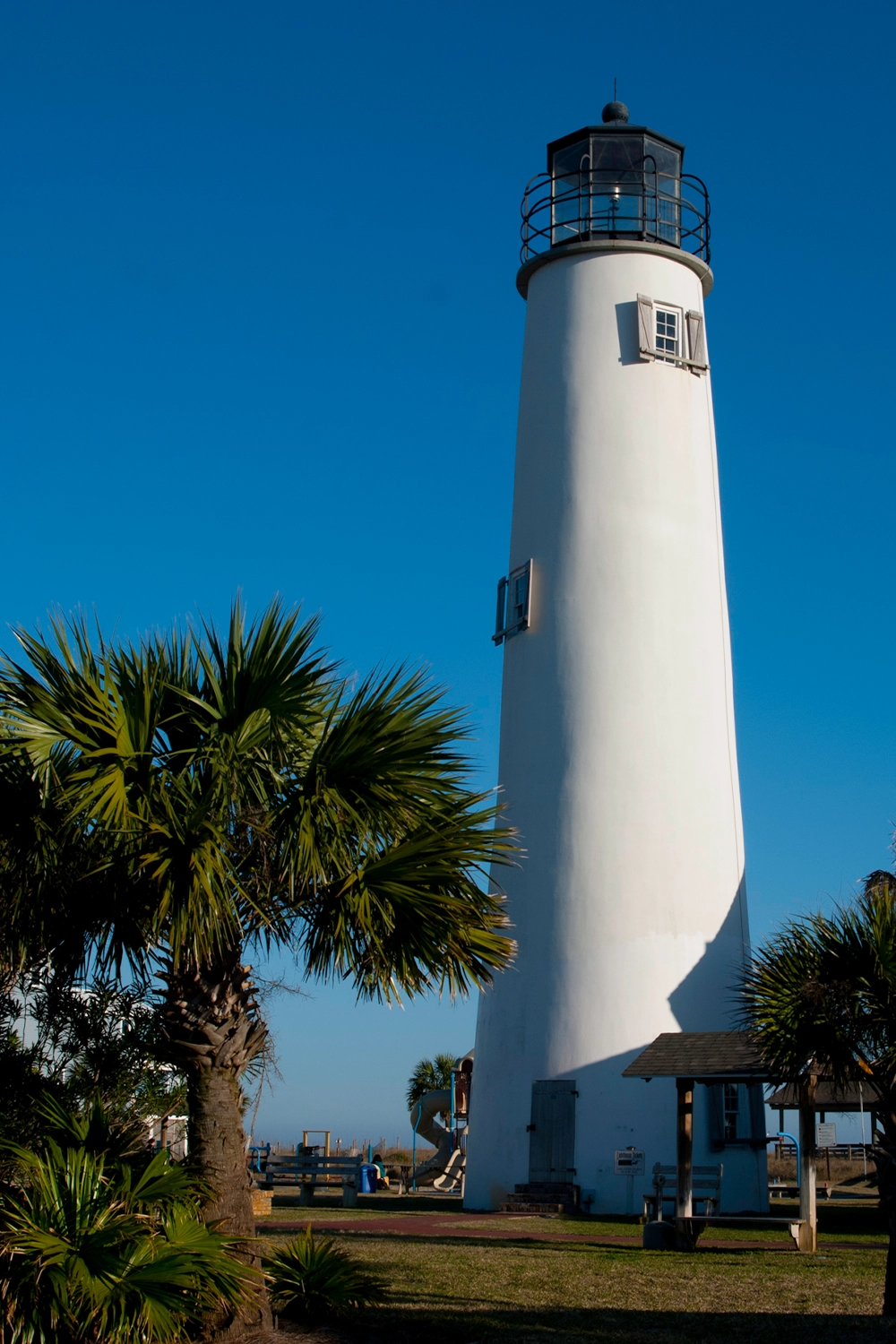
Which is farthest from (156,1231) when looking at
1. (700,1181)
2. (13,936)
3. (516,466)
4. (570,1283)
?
(516,466)

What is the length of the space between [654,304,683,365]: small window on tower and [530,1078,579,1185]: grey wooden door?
12742 millimetres

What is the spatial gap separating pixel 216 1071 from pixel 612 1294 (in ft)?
15.0

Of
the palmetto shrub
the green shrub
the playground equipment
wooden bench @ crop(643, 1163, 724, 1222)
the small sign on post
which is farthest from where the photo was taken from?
the playground equipment

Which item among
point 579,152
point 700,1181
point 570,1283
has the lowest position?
point 570,1283

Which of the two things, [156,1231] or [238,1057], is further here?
[238,1057]

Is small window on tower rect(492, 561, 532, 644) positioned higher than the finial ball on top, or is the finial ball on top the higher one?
the finial ball on top

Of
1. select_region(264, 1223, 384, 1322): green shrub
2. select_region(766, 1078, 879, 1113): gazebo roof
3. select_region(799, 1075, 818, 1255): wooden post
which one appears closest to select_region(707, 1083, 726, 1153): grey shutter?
select_region(799, 1075, 818, 1255): wooden post

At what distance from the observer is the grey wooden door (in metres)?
21.9

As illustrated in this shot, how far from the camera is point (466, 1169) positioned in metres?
23.8

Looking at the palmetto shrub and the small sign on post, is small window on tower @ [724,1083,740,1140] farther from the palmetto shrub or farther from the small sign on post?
the palmetto shrub

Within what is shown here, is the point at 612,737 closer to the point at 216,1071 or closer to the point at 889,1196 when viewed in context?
the point at 889,1196

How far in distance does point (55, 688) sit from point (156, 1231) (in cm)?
407

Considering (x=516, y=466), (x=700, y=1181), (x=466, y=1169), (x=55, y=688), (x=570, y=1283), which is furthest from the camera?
(x=516, y=466)

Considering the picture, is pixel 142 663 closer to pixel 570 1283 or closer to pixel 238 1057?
pixel 238 1057
